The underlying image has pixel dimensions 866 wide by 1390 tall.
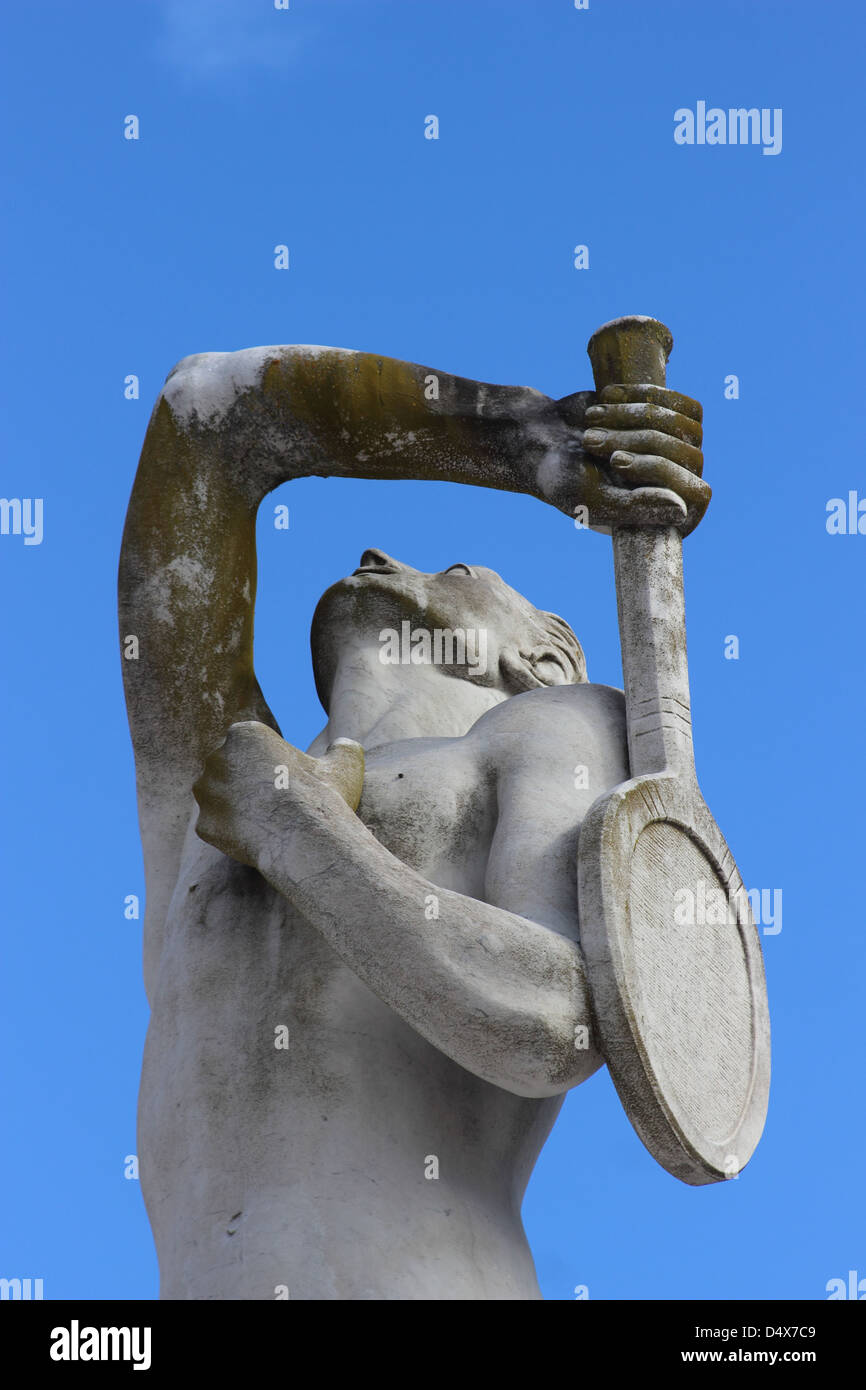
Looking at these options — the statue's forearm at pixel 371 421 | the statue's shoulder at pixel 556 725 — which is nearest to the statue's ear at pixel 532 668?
the statue's shoulder at pixel 556 725

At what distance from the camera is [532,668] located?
9055 millimetres

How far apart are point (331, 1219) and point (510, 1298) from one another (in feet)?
2.15

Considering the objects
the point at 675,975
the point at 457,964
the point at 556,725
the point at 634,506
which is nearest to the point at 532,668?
the point at 556,725

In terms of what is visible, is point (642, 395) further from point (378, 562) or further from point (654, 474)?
point (378, 562)

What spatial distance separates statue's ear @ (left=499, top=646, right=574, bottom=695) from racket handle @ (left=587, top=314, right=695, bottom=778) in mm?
956

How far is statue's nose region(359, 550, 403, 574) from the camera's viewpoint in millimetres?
9078

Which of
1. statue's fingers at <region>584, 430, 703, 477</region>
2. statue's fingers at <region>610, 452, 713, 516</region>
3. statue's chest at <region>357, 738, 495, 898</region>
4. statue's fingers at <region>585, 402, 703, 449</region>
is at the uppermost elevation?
statue's fingers at <region>585, 402, 703, 449</region>

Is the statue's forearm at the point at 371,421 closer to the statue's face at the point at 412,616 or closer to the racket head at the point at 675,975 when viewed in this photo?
the statue's face at the point at 412,616

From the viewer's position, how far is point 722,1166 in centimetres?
723

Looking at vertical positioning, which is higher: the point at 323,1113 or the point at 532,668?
the point at 532,668

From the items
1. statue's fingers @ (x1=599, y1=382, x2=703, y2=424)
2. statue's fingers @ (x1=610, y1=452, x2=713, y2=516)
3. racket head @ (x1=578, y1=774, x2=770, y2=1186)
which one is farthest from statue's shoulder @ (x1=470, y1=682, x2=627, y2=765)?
statue's fingers @ (x1=599, y1=382, x2=703, y2=424)

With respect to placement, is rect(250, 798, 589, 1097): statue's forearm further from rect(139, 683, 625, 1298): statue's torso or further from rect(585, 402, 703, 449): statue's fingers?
rect(585, 402, 703, 449): statue's fingers

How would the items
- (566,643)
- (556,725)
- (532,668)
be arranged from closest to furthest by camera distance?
(556,725) < (532,668) < (566,643)

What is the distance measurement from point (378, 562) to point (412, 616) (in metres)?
0.36
